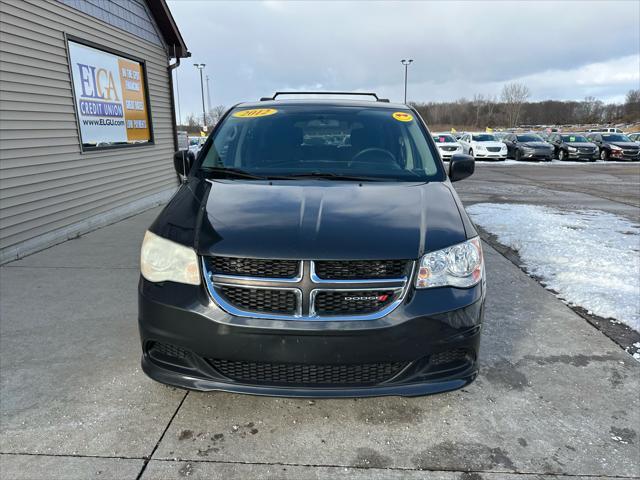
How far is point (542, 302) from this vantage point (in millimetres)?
4105

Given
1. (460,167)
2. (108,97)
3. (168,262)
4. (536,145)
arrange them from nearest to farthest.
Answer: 1. (168,262)
2. (460,167)
3. (108,97)
4. (536,145)

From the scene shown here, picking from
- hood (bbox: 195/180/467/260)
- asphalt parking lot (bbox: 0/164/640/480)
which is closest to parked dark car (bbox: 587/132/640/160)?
asphalt parking lot (bbox: 0/164/640/480)

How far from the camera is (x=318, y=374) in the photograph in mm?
2133

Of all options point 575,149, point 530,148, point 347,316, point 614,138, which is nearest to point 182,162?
point 347,316

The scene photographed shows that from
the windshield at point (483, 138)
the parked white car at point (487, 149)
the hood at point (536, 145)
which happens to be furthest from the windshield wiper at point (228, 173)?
the hood at point (536, 145)

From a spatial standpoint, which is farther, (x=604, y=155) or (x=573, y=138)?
(x=573, y=138)

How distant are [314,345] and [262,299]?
1.06 ft

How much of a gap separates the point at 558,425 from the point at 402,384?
1026 mm

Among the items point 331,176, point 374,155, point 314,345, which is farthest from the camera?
point 374,155

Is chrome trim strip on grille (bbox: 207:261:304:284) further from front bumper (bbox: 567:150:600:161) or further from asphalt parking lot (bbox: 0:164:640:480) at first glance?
front bumper (bbox: 567:150:600:161)

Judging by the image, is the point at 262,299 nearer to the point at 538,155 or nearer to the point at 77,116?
the point at 77,116

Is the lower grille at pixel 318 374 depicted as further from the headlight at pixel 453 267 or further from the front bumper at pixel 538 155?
the front bumper at pixel 538 155

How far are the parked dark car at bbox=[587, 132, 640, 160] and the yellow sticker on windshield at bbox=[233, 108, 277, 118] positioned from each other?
27.8m

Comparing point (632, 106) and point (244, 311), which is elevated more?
point (632, 106)
